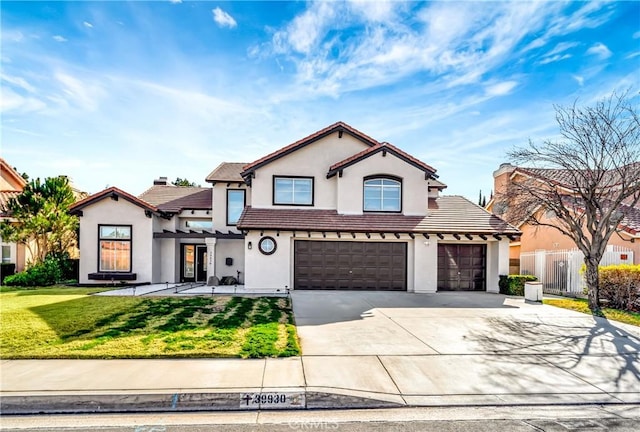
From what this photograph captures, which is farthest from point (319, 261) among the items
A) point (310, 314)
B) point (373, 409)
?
point (373, 409)

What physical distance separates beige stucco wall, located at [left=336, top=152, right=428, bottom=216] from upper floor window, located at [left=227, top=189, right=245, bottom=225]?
19.4 feet

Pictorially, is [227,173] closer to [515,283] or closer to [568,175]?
[515,283]

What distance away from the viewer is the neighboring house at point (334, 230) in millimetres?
16000

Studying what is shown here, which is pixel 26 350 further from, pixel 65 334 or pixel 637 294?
pixel 637 294

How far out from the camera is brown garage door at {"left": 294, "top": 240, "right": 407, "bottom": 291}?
16.3 metres

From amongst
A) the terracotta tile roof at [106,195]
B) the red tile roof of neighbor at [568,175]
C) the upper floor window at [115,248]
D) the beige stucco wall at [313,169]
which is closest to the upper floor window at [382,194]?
the beige stucco wall at [313,169]

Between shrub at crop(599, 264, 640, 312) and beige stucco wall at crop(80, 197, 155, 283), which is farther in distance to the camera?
beige stucco wall at crop(80, 197, 155, 283)

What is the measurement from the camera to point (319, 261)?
53.8 ft

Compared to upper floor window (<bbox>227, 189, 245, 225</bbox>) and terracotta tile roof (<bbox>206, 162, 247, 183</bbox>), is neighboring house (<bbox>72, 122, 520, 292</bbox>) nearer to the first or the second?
upper floor window (<bbox>227, 189, 245, 225</bbox>)

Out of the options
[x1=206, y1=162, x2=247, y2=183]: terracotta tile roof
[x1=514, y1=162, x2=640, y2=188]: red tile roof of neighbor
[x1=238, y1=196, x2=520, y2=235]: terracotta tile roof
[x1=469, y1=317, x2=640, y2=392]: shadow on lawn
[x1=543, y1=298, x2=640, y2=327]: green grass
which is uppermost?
[x1=206, y1=162, x2=247, y2=183]: terracotta tile roof

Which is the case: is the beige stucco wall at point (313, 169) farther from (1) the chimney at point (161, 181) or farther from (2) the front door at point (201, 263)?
(1) the chimney at point (161, 181)

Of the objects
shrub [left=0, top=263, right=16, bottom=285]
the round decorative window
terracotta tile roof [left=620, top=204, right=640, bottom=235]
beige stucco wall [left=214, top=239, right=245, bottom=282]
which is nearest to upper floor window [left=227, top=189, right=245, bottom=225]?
beige stucco wall [left=214, top=239, right=245, bottom=282]

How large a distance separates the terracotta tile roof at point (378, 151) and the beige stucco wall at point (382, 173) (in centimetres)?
19

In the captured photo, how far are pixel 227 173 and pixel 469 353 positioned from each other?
16160 mm
